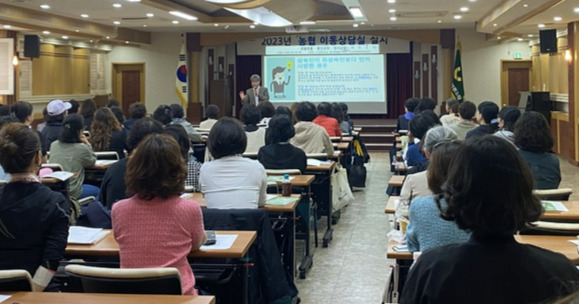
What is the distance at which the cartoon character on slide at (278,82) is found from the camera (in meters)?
17.6

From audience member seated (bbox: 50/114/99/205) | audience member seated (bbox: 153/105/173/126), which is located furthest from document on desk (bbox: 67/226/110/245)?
audience member seated (bbox: 153/105/173/126)

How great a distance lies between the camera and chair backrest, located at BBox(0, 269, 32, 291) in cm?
250

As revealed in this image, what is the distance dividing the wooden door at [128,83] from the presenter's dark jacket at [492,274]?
56.7 ft

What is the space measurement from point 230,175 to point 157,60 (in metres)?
14.4

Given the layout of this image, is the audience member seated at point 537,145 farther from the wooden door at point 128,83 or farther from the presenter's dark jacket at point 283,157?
the wooden door at point 128,83

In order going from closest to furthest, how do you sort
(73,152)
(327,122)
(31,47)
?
1. (73,152)
2. (327,122)
3. (31,47)

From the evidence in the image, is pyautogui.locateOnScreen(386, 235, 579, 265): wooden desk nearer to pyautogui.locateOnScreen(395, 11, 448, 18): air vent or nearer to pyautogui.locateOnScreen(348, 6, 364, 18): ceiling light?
pyautogui.locateOnScreen(348, 6, 364, 18): ceiling light

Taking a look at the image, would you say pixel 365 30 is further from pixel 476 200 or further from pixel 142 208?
pixel 476 200

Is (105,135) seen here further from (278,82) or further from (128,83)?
(128,83)

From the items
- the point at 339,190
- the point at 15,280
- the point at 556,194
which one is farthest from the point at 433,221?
the point at 339,190

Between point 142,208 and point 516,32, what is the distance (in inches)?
494

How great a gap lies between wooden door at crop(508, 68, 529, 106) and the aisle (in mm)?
10211

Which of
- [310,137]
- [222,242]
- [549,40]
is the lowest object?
[222,242]

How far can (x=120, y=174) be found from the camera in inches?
181
